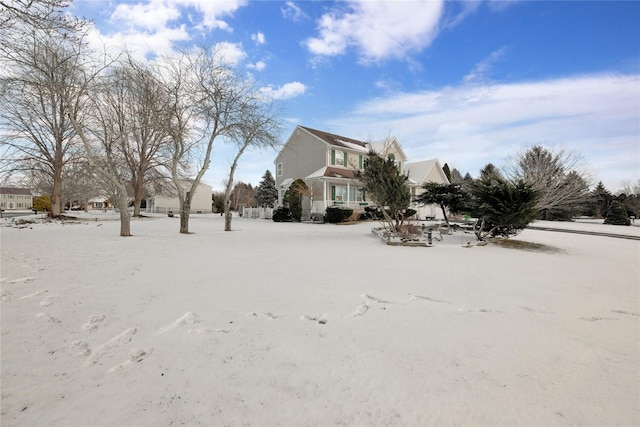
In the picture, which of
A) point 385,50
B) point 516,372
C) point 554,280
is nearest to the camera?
point 516,372

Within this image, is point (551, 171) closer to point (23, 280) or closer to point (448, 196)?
point (448, 196)

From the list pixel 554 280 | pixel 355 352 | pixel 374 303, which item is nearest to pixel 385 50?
pixel 554 280

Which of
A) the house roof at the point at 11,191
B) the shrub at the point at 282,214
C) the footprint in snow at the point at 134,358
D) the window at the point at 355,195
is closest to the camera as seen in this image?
the footprint in snow at the point at 134,358

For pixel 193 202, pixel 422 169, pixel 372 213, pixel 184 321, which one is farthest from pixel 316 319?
pixel 193 202

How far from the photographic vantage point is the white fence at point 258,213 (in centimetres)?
2891

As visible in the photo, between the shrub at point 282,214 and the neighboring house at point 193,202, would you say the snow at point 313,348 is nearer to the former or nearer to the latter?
the shrub at point 282,214

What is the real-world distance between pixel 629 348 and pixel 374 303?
279cm

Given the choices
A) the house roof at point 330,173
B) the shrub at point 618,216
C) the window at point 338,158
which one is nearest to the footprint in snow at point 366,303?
the house roof at point 330,173

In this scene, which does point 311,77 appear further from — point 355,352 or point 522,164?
point 522,164

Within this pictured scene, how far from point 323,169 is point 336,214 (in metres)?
4.89

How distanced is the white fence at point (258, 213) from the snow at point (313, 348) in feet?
75.2

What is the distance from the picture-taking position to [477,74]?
14680 millimetres

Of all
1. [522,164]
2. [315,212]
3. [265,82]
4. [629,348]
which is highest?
[265,82]

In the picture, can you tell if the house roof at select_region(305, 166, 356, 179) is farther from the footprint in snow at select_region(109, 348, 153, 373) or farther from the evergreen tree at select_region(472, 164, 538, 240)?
the footprint in snow at select_region(109, 348, 153, 373)
